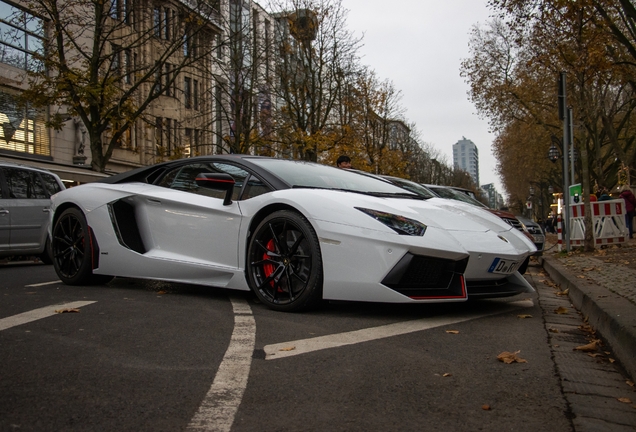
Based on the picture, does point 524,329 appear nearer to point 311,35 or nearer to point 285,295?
point 285,295

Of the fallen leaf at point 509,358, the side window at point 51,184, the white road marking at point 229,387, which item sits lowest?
the fallen leaf at point 509,358

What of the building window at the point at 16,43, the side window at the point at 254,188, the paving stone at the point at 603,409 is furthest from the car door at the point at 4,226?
the building window at the point at 16,43

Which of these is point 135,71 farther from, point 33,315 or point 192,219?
point 33,315

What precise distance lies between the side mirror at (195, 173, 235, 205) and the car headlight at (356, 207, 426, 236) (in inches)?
44.4

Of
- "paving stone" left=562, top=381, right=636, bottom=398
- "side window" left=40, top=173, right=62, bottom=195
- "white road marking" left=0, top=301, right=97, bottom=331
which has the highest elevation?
"side window" left=40, top=173, right=62, bottom=195

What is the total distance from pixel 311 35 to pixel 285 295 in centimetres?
2924

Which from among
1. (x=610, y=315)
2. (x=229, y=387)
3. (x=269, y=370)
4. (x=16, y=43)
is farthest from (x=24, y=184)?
(x=16, y=43)

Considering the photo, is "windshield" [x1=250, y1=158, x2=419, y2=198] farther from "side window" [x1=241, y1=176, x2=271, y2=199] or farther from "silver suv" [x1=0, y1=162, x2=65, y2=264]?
"silver suv" [x1=0, y1=162, x2=65, y2=264]

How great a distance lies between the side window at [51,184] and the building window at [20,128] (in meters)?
12.5

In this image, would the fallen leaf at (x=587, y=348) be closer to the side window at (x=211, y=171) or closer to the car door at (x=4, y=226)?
the side window at (x=211, y=171)

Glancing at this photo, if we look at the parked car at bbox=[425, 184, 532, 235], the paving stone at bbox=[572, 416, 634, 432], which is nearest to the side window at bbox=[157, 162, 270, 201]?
the paving stone at bbox=[572, 416, 634, 432]

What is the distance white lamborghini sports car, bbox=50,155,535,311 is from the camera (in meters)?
4.56

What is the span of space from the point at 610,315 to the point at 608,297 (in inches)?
41.4

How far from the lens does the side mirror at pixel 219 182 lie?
520 centimetres
